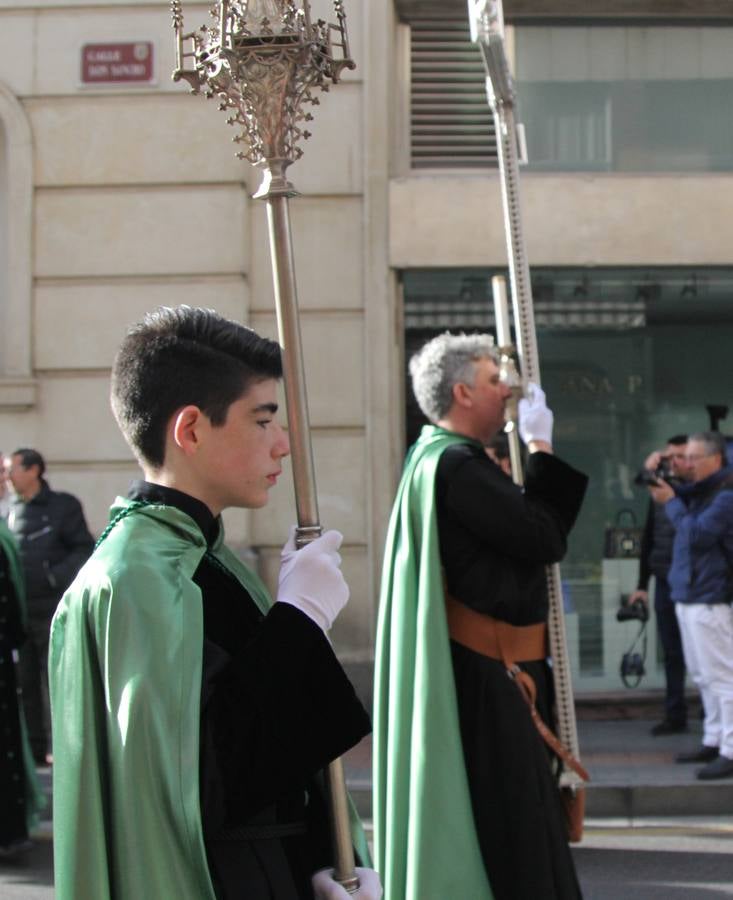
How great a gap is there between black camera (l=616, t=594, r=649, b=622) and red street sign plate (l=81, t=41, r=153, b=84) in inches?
182

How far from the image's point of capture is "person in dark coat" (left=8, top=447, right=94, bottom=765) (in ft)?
26.0

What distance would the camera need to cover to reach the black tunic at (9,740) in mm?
6152

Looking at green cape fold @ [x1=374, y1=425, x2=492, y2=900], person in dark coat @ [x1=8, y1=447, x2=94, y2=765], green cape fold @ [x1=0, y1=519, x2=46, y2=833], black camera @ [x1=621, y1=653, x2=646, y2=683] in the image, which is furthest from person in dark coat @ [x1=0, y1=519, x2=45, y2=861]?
black camera @ [x1=621, y1=653, x2=646, y2=683]

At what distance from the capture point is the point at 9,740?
6176 mm

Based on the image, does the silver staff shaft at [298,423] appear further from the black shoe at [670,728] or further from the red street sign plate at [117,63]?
the red street sign plate at [117,63]

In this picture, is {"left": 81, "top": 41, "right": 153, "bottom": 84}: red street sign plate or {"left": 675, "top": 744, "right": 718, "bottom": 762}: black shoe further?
{"left": 81, "top": 41, "right": 153, "bottom": 84}: red street sign plate

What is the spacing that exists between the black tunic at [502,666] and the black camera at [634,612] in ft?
15.3

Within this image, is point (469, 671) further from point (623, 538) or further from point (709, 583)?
point (623, 538)

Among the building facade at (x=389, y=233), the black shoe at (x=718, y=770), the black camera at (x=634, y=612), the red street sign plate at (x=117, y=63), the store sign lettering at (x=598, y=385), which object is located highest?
the red street sign plate at (x=117, y=63)

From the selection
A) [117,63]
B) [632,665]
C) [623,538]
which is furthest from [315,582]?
[117,63]

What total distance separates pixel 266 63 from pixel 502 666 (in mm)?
2137

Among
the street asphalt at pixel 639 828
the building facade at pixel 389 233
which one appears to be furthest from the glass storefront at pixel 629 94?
the street asphalt at pixel 639 828

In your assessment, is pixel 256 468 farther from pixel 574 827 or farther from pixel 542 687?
pixel 574 827

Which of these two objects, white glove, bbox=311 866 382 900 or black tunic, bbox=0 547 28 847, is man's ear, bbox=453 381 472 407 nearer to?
white glove, bbox=311 866 382 900
